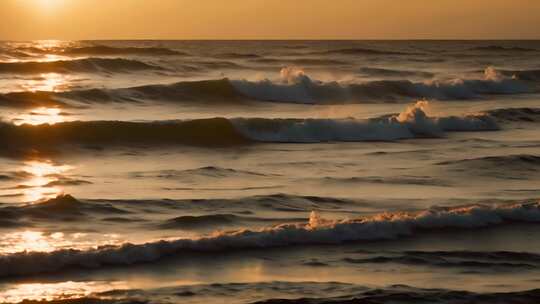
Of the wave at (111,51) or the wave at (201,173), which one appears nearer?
the wave at (201,173)

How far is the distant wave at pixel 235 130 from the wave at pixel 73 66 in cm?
1573

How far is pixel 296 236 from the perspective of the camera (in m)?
12.4

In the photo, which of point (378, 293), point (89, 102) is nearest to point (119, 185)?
point (378, 293)

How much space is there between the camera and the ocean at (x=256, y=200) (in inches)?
419

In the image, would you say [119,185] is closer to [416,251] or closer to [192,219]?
[192,219]

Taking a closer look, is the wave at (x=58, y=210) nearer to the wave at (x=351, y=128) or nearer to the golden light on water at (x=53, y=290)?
the golden light on water at (x=53, y=290)

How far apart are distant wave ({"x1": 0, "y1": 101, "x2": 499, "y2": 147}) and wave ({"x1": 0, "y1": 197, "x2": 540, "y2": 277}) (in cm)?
1047

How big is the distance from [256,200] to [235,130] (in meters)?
10.2

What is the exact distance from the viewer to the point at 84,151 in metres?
21.8

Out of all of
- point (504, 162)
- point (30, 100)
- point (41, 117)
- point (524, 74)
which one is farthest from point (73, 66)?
point (504, 162)

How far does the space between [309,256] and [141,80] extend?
2739 centimetres

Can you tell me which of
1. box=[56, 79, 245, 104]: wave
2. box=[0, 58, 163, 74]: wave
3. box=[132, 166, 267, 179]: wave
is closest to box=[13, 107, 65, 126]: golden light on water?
box=[56, 79, 245, 104]: wave

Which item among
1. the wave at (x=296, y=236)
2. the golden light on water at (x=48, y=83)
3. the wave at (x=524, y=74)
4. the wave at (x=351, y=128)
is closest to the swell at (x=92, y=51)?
the golden light on water at (x=48, y=83)

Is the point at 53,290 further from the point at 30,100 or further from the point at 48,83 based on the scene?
the point at 48,83
